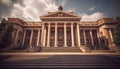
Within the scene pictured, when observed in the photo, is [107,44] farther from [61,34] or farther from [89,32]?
[61,34]

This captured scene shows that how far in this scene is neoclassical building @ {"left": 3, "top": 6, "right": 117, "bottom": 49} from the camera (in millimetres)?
29891

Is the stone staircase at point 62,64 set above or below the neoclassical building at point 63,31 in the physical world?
below

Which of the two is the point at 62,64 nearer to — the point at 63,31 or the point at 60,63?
the point at 60,63

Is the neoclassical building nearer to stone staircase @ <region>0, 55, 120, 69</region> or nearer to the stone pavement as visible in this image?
the stone pavement

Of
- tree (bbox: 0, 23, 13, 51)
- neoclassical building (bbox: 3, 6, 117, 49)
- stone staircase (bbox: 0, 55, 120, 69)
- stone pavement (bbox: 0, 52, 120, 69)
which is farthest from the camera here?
neoclassical building (bbox: 3, 6, 117, 49)

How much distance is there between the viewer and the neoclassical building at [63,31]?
29.9 meters

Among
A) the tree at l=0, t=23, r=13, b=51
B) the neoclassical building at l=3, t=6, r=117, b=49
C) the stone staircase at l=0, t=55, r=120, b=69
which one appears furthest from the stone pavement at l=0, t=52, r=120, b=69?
the neoclassical building at l=3, t=6, r=117, b=49

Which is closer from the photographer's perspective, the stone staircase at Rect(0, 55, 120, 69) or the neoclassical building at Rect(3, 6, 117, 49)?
the stone staircase at Rect(0, 55, 120, 69)

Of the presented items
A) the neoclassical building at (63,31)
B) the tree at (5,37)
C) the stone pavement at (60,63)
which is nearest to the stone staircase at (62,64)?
the stone pavement at (60,63)

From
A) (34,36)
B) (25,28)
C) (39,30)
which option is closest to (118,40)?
(39,30)

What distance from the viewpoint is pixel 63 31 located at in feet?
116

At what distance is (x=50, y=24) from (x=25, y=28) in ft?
41.3

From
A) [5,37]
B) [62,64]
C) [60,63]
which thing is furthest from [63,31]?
[62,64]

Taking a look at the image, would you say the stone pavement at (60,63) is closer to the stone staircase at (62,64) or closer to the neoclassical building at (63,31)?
the stone staircase at (62,64)
